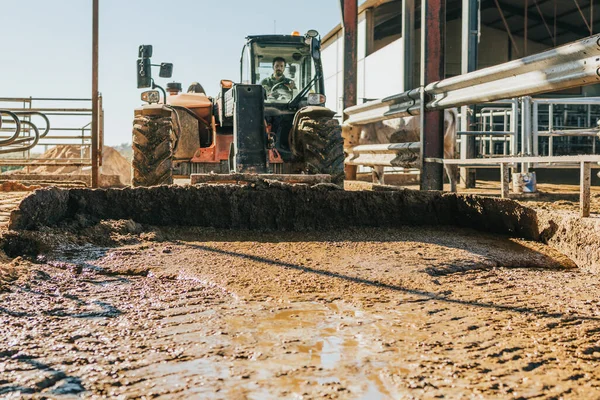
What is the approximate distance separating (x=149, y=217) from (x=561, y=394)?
174 inches

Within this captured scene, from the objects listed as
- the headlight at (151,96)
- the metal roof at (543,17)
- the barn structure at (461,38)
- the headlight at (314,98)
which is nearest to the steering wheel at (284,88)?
the headlight at (314,98)

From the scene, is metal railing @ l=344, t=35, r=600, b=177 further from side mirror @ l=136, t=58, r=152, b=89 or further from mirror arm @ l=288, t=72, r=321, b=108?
side mirror @ l=136, t=58, r=152, b=89

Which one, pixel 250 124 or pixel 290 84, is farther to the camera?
pixel 290 84

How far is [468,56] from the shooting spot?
29.4 feet

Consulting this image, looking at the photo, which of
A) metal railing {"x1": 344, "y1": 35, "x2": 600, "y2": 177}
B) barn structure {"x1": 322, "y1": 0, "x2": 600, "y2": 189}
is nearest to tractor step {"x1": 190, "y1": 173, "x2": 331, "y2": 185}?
metal railing {"x1": 344, "y1": 35, "x2": 600, "y2": 177}

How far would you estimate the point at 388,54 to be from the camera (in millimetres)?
22188

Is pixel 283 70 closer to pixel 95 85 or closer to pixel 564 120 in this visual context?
pixel 95 85

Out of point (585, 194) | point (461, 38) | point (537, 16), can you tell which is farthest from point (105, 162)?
point (585, 194)

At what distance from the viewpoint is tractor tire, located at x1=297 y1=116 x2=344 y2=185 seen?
866 centimetres

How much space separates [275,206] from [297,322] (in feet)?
10.4

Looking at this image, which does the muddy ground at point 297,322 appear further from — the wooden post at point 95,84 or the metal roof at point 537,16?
the metal roof at point 537,16

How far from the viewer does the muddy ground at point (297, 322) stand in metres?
2.25

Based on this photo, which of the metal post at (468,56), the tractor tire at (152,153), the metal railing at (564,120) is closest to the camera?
the tractor tire at (152,153)

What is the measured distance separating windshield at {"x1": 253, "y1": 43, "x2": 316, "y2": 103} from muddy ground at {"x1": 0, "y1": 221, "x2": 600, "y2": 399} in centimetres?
541
